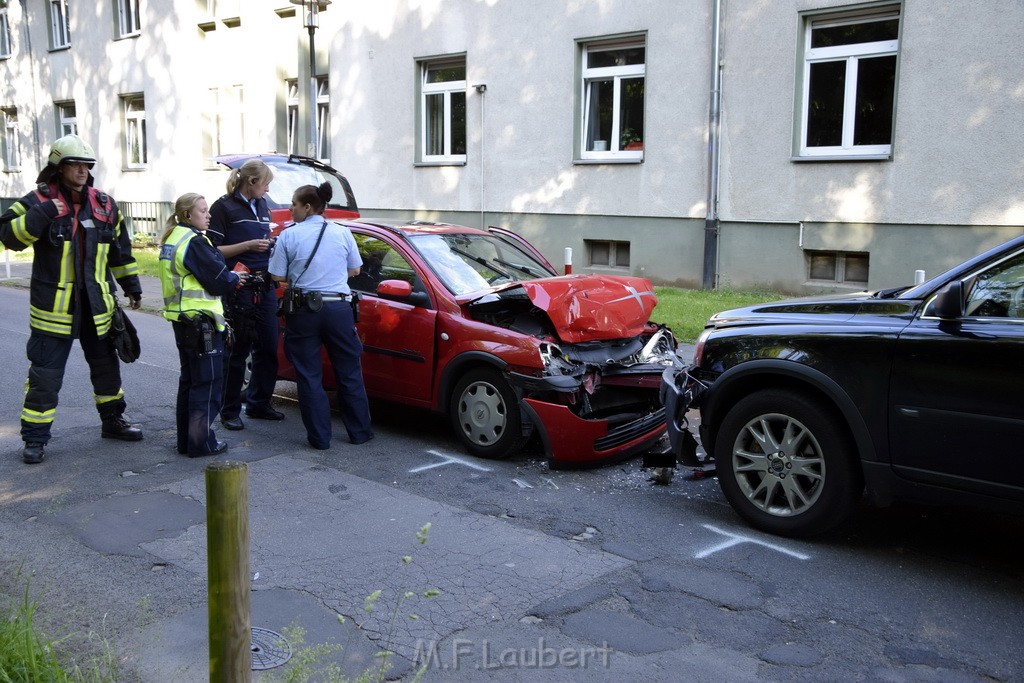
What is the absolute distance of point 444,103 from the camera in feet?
58.1

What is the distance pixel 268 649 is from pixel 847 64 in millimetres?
11513

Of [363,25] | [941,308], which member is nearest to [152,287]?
[363,25]

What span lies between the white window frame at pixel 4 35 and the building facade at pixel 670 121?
1150 cm

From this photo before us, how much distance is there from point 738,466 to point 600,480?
1.11 m

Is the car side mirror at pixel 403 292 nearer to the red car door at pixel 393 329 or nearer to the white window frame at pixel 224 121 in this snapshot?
the red car door at pixel 393 329

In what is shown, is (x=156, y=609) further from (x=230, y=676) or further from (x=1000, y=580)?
(x=1000, y=580)

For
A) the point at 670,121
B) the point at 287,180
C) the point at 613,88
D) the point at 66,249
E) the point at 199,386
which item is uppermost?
the point at 613,88

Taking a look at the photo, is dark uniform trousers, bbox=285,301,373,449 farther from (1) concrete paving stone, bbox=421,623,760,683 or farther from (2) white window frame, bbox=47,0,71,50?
(2) white window frame, bbox=47,0,71,50

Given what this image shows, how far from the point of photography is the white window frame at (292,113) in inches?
826

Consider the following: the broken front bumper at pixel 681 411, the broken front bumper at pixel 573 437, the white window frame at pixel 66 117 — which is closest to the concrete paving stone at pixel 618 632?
the broken front bumper at pixel 681 411

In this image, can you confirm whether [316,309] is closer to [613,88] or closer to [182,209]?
[182,209]

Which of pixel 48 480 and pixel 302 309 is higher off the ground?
pixel 302 309

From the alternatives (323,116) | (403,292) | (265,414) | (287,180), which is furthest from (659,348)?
(323,116)

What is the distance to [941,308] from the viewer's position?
4.32 meters
